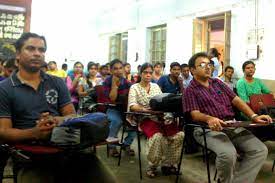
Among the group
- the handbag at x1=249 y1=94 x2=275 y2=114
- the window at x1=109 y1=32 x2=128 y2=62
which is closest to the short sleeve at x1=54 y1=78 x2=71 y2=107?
the handbag at x1=249 y1=94 x2=275 y2=114

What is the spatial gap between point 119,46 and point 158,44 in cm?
214

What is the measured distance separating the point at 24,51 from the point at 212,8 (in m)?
5.82

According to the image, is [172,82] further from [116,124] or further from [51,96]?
[51,96]

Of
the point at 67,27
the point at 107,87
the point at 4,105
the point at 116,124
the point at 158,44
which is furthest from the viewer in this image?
the point at 67,27

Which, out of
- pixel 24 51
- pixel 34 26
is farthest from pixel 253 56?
pixel 34 26

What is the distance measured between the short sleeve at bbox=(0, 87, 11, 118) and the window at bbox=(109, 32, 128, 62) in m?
9.03

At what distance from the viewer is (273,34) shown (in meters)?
6.02

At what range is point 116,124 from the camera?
4117 millimetres

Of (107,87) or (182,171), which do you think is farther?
(107,87)

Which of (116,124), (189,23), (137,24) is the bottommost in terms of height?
(116,124)

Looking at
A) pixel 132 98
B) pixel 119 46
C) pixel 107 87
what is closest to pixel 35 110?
pixel 132 98

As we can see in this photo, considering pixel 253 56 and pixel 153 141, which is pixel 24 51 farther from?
pixel 253 56

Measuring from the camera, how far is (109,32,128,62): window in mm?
10961

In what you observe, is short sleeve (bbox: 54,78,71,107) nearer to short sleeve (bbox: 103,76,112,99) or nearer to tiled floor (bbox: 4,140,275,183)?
tiled floor (bbox: 4,140,275,183)
